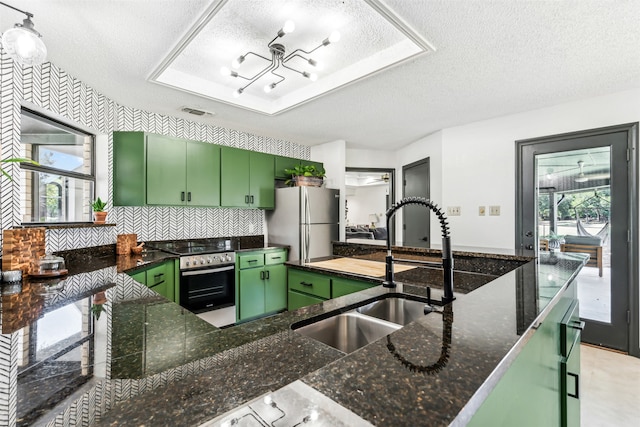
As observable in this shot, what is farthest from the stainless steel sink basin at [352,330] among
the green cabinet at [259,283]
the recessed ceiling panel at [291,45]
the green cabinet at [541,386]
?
the green cabinet at [259,283]

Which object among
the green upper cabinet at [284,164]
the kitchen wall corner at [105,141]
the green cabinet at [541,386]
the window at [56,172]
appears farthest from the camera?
the green upper cabinet at [284,164]

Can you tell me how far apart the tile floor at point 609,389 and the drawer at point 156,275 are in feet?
10.6

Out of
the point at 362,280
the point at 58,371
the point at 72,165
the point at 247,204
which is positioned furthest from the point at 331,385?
the point at 247,204

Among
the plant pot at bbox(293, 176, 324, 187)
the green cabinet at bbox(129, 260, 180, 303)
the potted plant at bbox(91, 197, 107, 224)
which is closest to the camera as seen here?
the green cabinet at bbox(129, 260, 180, 303)

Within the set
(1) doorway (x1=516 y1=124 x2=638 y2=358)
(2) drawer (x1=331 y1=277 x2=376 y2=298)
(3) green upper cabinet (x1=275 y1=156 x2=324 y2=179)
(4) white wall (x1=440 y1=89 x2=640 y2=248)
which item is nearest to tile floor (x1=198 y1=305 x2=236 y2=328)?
(2) drawer (x1=331 y1=277 x2=376 y2=298)

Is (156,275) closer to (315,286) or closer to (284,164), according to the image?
(315,286)

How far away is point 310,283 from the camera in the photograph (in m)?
2.06

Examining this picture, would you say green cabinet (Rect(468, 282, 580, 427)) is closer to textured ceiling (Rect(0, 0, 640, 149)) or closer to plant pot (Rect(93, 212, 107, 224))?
textured ceiling (Rect(0, 0, 640, 149))

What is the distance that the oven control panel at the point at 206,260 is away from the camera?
113 inches

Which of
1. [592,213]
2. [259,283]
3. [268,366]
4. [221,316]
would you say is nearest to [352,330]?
[268,366]

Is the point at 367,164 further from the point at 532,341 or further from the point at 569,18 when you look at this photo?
the point at 532,341

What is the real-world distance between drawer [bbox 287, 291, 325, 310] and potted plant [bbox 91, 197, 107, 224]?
198 centimetres

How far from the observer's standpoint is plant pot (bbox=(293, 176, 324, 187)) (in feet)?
13.1

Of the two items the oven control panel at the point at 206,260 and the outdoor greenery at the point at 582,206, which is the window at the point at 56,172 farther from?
the outdoor greenery at the point at 582,206
